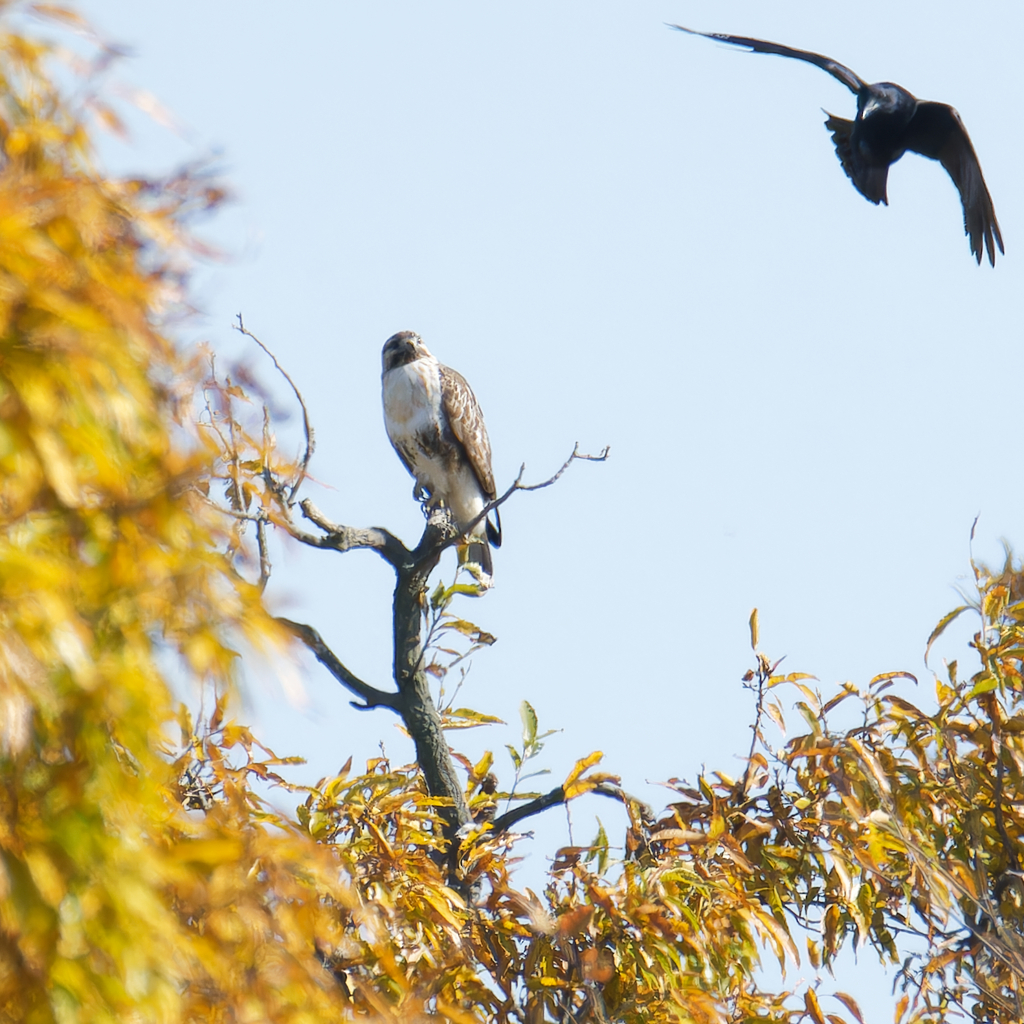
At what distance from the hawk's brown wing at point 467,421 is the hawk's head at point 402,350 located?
0.17 meters

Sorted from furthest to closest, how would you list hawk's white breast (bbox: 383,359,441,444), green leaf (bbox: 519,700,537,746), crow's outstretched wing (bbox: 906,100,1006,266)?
1. hawk's white breast (bbox: 383,359,441,444)
2. crow's outstretched wing (bbox: 906,100,1006,266)
3. green leaf (bbox: 519,700,537,746)

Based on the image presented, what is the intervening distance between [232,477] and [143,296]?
1.20 m

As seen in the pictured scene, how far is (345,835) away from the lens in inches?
123

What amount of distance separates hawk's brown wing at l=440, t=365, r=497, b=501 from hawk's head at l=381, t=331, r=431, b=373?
17 cm

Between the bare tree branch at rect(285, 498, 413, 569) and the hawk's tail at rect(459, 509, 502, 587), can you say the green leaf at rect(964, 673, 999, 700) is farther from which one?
the hawk's tail at rect(459, 509, 502, 587)

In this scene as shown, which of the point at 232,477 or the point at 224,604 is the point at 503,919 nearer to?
the point at 232,477

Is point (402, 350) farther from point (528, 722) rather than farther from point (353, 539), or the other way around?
point (528, 722)

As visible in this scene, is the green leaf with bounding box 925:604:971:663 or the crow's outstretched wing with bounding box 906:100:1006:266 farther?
the crow's outstretched wing with bounding box 906:100:1006:266

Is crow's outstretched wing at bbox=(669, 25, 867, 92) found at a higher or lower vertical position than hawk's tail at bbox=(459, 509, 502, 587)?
higher

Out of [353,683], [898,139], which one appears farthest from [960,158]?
[353,683]

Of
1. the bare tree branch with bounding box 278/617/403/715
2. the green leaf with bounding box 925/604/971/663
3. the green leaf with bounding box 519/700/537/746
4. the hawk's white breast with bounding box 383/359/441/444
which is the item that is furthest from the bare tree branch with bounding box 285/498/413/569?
the hawk's white breast with bounding box 383/359/441/444

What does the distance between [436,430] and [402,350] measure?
1.77 feet

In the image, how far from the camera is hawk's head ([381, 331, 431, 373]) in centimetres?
765

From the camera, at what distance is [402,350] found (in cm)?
764
